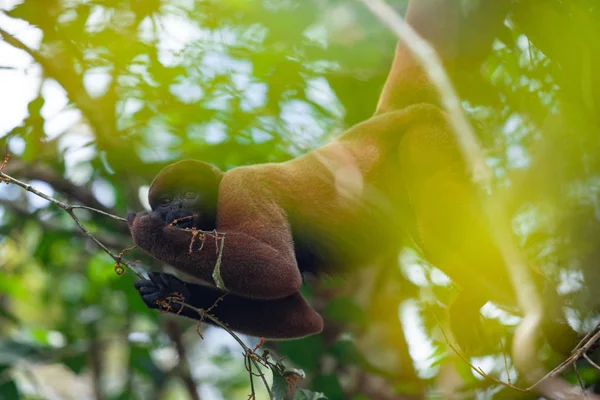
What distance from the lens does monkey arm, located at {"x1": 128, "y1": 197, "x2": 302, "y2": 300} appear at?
4.19 metres

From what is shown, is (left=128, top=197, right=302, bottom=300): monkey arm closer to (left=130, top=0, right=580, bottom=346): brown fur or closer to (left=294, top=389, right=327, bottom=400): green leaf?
(left=130, top=0, right=580, bottom=346): brown fur

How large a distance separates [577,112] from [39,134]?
4.49 metres

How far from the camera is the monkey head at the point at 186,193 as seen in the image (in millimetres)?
4590

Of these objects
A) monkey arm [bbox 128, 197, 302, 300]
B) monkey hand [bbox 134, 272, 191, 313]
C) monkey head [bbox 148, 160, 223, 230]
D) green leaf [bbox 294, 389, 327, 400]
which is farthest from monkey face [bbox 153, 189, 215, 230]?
green leaf [bbox 294, 389, 327, 400]

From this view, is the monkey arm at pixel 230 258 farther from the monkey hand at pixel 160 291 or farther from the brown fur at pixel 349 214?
the monkey hand at pixel 160 291

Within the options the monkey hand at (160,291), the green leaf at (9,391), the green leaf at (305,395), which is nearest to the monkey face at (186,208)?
the monkey hand at (160,291)

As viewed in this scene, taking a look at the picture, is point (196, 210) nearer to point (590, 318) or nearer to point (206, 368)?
point (590, 318)

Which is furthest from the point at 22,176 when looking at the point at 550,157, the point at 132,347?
the point at 550,157

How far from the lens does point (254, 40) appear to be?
5.26 meters

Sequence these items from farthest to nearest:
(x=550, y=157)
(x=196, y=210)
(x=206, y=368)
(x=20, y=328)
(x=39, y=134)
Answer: (x=206, y=368)
(x=20, y=328)
(x=39, y=134)
(x=196, y=210)
(x=550, y=157)

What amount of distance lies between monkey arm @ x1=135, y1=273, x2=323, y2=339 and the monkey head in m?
0.47

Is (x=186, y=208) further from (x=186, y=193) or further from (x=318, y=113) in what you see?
(x=318, y=113)

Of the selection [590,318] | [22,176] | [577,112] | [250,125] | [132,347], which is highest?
[577,112]

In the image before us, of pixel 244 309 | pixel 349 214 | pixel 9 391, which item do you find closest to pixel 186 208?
pixel 244 309
